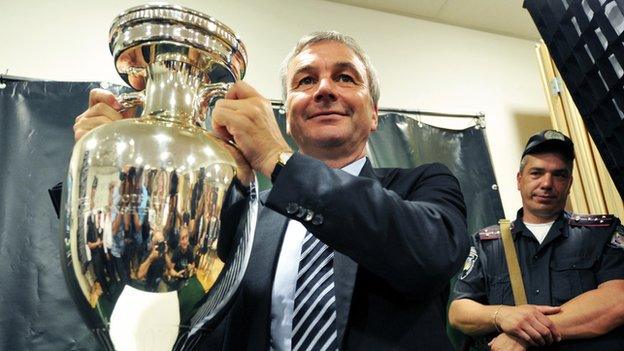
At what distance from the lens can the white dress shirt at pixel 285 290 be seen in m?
0.53

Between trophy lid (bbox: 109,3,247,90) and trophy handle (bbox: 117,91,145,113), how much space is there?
2 centimetres

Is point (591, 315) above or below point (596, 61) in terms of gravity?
below

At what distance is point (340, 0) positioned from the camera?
1915 mm

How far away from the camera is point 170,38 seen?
1.21 feet

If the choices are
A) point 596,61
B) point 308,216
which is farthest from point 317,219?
point 596,61

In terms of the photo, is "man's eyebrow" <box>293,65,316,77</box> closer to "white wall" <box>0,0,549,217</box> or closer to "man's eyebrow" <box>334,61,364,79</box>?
"man's eyebrow" <box>334,61,364,79</box>

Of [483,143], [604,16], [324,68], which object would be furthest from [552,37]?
[483,143]

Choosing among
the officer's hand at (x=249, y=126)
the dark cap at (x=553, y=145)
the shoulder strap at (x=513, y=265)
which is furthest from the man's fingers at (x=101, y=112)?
the dark cap at (x=553, y=145)

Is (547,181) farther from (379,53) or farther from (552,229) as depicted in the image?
(379,53)

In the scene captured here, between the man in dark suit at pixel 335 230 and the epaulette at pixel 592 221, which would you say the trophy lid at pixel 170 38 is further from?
the epaulette at pixel 592 221

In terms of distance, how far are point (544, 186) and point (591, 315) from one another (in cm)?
40

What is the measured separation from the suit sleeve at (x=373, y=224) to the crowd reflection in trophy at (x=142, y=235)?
0.11 meters

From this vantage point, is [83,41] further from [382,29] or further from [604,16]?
[604,16]

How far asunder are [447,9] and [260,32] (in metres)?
0.77
